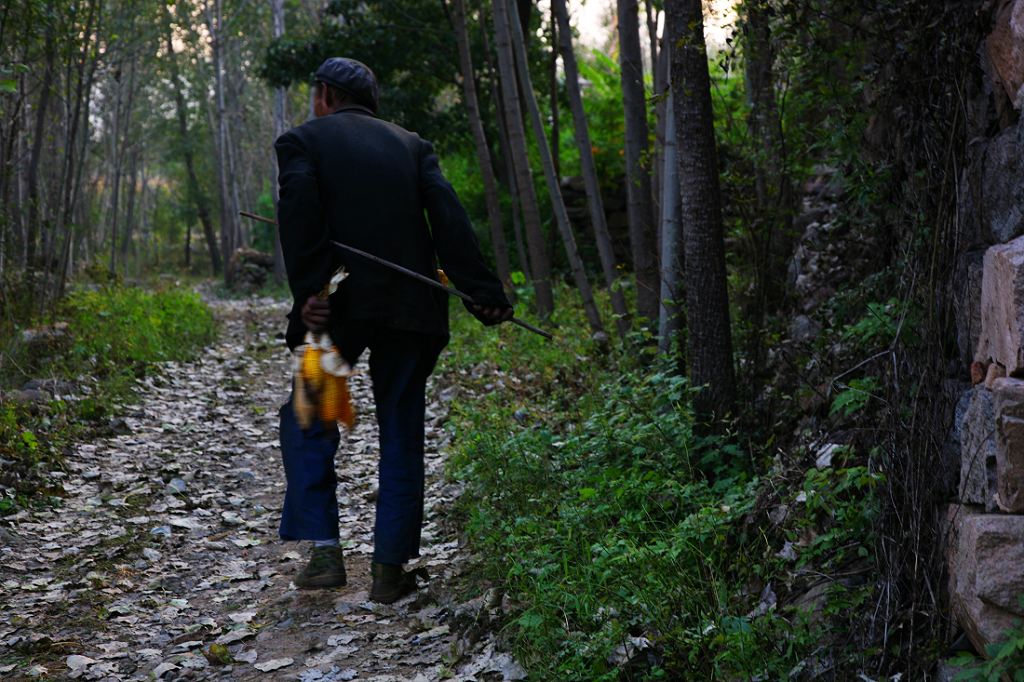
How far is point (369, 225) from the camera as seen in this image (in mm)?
4523

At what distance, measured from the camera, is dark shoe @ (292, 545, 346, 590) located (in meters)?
4.54

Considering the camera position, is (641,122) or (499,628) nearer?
(499,628)

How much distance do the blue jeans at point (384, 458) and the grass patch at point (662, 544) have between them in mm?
453

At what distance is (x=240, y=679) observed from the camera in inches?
149

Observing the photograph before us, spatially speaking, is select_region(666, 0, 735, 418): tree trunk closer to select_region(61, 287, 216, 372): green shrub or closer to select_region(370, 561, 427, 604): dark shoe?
select_region(370, 561, 427, 604): dark shoe

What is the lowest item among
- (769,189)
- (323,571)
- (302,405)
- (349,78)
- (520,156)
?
(323,571)

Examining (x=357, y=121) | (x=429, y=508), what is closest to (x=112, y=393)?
(x=429, y=508)

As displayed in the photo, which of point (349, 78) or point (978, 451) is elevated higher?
point (349, 78)

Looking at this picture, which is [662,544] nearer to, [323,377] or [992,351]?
[992,351]

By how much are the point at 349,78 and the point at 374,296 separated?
1166 mm

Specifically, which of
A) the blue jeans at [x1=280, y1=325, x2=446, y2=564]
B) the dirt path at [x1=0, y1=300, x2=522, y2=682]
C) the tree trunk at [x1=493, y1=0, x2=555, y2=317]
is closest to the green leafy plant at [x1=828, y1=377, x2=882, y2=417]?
the dirt path at [x1=0, y1=300, x2=522, y2=682]

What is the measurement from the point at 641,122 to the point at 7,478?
18.1 ft

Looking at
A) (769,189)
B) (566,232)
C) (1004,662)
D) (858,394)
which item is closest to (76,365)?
(566,232)

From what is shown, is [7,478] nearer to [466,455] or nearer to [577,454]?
[466,455]
